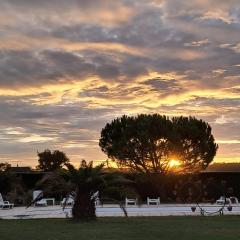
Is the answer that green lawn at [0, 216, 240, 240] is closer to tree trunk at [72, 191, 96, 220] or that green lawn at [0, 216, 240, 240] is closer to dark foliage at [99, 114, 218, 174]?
tree trunk at [72, 191, 96, 220]

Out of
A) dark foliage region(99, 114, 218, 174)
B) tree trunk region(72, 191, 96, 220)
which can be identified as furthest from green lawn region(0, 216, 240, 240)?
dark foliage region(99, 114, 218, 174)

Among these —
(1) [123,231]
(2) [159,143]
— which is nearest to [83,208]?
(1) [123,231]

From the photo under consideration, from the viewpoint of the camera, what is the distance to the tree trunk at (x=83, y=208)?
595 inches

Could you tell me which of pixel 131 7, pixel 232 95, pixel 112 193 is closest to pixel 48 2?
pixel 131 7

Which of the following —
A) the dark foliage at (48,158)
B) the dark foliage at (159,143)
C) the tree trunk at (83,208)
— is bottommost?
the tree trunk at (83,208)

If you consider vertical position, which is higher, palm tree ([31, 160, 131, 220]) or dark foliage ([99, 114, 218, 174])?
dark foliage ([99, 114, 218, 174])

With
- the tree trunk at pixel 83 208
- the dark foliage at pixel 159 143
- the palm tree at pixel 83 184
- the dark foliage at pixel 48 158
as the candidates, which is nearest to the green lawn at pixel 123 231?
the tree trunk at pixel 83 208

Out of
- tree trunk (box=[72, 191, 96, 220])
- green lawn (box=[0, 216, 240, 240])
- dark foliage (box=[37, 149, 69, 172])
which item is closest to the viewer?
green lawn (box=[0, 216, 240, 240])

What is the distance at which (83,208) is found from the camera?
1516cm

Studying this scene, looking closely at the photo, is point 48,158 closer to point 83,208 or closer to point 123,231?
point 83,208

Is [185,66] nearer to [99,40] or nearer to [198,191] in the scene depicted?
[99,40]

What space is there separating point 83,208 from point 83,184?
71 cm

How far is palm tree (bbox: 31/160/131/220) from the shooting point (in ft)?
49.9

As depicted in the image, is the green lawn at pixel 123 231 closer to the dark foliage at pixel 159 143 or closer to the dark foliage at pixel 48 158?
the dark foliage at pixel 159 143
